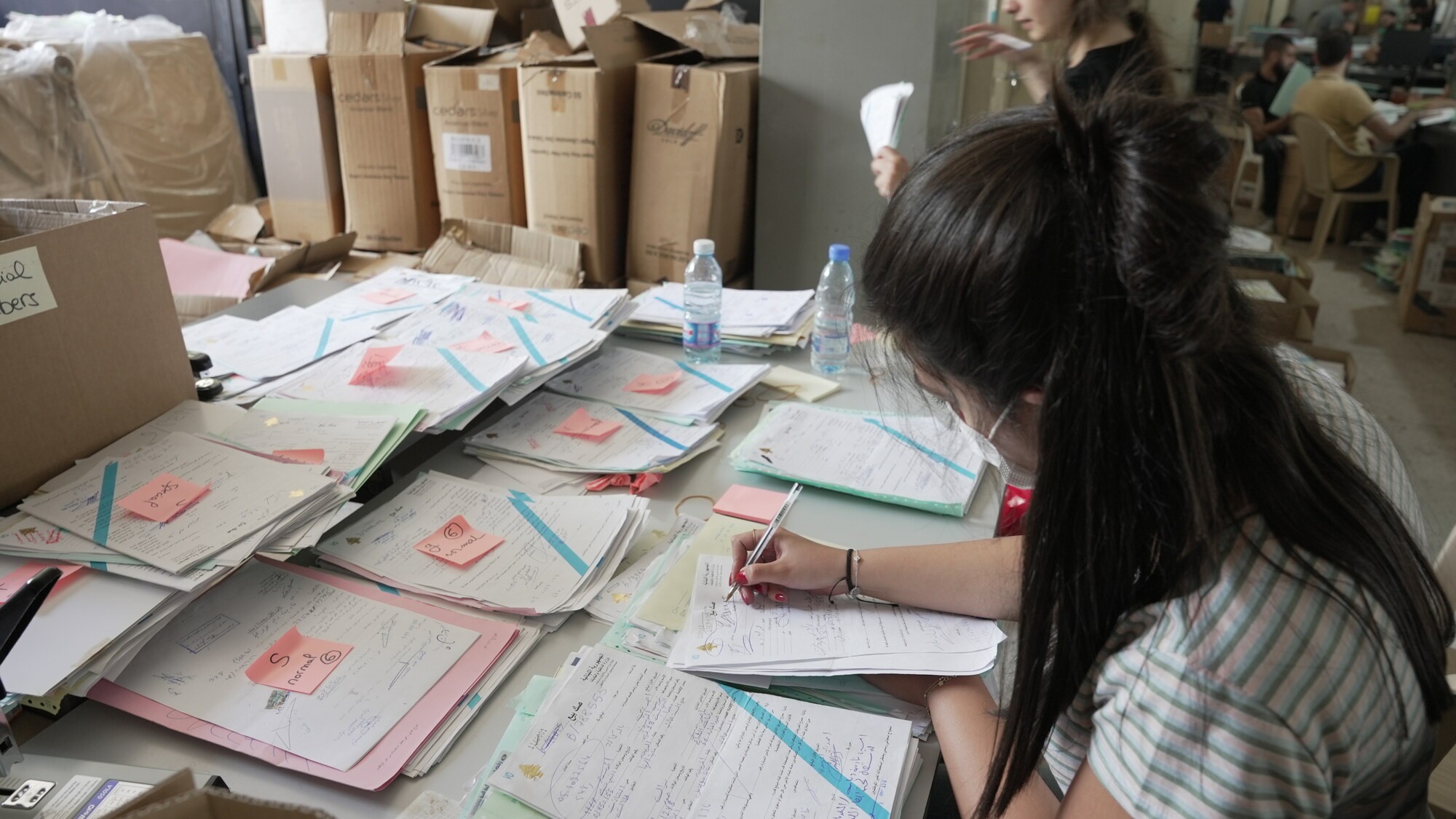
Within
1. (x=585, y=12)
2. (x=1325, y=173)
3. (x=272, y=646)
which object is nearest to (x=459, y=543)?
(x=272, y=646)

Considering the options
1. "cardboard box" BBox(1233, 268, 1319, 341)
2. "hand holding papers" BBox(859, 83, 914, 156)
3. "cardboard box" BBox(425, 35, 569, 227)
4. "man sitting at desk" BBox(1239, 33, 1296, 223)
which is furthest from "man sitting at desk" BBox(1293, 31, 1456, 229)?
"cardboard box" BBox(425, 35, 569, 227)

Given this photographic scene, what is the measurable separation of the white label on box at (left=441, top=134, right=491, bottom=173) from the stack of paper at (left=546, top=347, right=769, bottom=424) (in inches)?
46.3

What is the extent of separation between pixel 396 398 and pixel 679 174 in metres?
1.28

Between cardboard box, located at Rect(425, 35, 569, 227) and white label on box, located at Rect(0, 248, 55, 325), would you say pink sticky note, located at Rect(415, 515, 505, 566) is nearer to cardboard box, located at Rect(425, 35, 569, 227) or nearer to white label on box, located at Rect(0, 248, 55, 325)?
white label on box, located at Rect(0, 248, 55, 325)

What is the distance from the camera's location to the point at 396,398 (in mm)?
1312

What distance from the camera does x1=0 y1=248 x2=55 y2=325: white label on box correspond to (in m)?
0.95

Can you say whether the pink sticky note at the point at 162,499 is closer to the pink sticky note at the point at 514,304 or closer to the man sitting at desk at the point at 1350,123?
the pink sticky note at the point at 514,304

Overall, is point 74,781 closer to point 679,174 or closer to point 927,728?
point 927,728

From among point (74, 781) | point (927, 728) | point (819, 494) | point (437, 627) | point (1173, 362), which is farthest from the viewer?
point (819, 494)

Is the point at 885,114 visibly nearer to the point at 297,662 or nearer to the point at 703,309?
the point at 703,309

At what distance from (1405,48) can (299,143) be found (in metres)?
7.50

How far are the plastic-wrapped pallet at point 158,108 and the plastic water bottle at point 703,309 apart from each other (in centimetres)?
182

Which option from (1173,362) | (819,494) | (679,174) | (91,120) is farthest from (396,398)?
(91,120)

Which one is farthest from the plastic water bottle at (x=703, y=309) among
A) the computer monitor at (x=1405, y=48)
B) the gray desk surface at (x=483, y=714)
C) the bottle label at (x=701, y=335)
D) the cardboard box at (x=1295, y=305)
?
the computer monitor at (x=1405, y=48)
